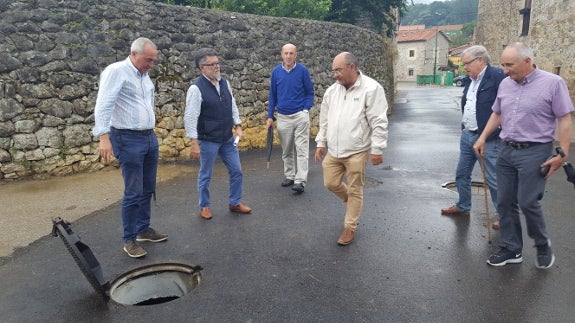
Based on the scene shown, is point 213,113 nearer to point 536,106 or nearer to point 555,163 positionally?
point 536,106

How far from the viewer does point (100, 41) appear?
7266 millimetres

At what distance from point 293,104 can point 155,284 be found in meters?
3.34

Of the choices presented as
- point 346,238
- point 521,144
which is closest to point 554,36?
point 521,144

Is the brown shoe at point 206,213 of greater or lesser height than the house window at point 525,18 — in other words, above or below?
below

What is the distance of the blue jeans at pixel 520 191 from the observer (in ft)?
11.0

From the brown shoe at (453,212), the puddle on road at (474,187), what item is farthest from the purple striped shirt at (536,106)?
the puddle on road at (474,187)

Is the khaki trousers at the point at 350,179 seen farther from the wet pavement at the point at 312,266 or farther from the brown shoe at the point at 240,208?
the brown shoe at the point at 240,208

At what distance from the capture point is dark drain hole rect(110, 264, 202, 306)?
137 inches

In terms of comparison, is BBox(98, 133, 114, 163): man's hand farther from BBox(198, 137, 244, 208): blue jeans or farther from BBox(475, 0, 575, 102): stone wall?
BBox(475, 0, 575, 102): stone wall

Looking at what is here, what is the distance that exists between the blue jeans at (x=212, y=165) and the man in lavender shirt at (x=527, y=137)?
286 cm

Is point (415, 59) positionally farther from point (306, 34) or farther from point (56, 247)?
point (56, 247)

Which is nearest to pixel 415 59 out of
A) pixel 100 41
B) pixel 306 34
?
pixel 306 34

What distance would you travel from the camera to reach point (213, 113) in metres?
4.65

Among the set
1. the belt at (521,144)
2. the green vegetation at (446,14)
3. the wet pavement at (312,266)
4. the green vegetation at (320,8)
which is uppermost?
the green vegetation at (446,14)
